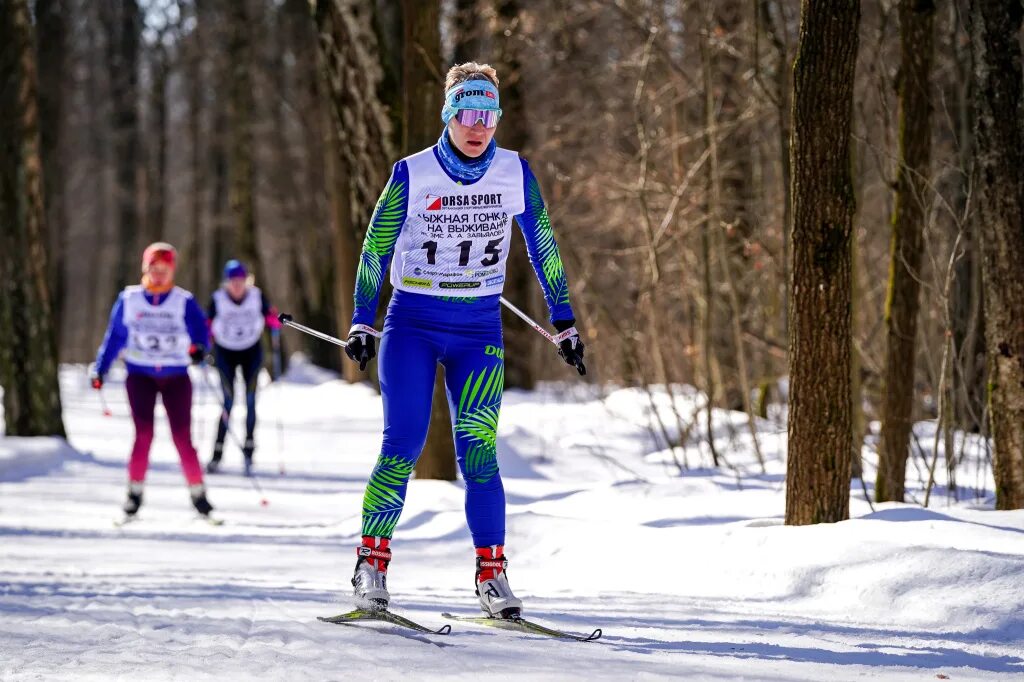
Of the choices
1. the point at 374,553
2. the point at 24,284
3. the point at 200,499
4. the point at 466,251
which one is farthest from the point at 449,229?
the point at 24,284

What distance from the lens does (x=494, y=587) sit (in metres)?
5.65

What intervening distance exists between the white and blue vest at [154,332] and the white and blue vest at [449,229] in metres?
5.04

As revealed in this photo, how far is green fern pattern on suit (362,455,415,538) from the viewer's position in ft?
18.6

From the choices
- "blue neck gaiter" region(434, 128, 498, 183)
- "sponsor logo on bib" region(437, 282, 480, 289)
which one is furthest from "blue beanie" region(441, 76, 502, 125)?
→ "sponsor logo on bib" region(437, 282, 480, 289)

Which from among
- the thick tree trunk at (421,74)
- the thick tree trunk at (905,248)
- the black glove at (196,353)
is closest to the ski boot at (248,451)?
the black glove at (196,353)

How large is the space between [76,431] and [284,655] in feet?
49.5

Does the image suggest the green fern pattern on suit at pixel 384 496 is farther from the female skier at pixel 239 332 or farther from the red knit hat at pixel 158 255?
the female skier at pixel 239 332

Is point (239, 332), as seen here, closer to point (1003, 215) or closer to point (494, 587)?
point (1003, 215)

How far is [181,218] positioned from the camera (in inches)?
2557

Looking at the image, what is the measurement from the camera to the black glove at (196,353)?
34.4ft

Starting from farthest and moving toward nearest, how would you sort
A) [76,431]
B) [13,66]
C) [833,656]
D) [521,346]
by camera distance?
[521,346] < [76,431] < [13,66] < [833,656]

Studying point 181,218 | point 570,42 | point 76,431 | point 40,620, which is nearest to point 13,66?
point 76,431

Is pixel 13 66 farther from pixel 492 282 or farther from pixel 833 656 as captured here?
pixel 833 656

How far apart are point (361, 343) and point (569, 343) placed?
93cm
